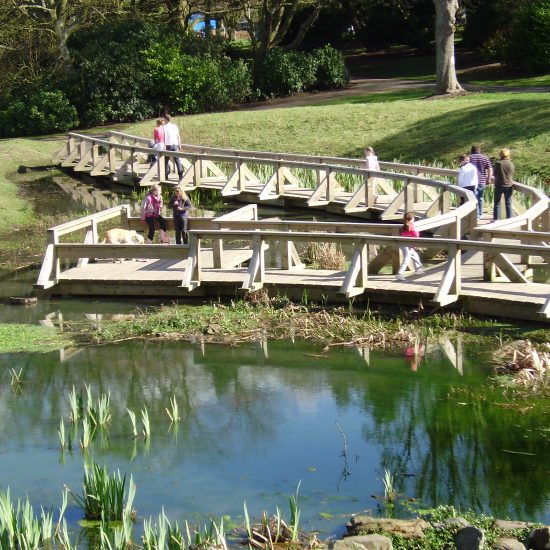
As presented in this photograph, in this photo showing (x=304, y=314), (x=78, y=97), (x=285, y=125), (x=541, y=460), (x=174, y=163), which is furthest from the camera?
(x=78, y=97)

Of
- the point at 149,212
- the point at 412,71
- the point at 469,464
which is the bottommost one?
the point at 469,464

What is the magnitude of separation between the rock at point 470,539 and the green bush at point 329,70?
40.9m

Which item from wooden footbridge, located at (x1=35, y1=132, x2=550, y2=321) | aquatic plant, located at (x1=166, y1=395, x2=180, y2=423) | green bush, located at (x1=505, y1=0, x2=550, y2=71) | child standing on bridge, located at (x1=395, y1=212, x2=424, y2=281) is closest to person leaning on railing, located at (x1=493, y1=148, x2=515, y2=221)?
wooden footbridge, located at (x1=35, y1=132, x2=550, y2=321)

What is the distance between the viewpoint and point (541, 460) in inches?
407

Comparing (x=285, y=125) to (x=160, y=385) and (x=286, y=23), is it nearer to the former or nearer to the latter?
(x=286, y=23)

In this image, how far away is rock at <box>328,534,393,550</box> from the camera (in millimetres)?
8055

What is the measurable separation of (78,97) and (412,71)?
1706cm

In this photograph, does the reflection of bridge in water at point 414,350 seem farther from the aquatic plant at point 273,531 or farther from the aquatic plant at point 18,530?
the aquatic plant at point 18,530

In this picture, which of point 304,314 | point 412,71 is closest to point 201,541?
point 304,314

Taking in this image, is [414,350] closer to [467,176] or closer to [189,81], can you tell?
[467,176]

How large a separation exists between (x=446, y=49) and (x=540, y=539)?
33442mm

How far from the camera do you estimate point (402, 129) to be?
34.2 meters

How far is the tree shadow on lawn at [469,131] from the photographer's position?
30.9 meters

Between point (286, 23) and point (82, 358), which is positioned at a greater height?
point (286, 23)
